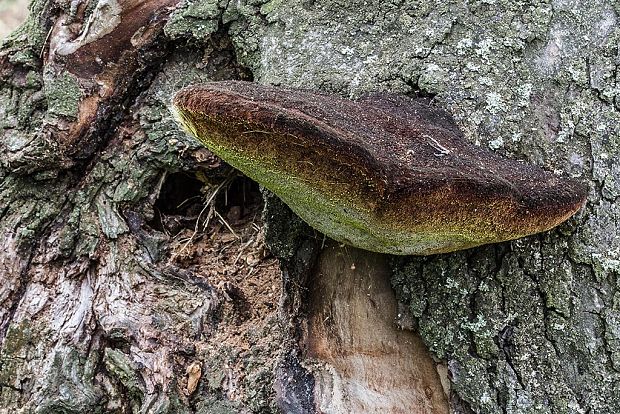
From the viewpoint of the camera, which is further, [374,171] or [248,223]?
[248,223]

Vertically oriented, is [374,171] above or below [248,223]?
above

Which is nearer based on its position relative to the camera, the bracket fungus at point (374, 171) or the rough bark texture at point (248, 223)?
the bracket fungus at point (374, 171)

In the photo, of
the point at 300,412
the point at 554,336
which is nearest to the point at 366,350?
the point at 300,412

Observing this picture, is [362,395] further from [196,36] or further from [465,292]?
[196,36]

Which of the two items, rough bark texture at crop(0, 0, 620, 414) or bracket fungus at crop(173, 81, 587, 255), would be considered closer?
bracket fungus at crop(173, 81, 587, 255)
